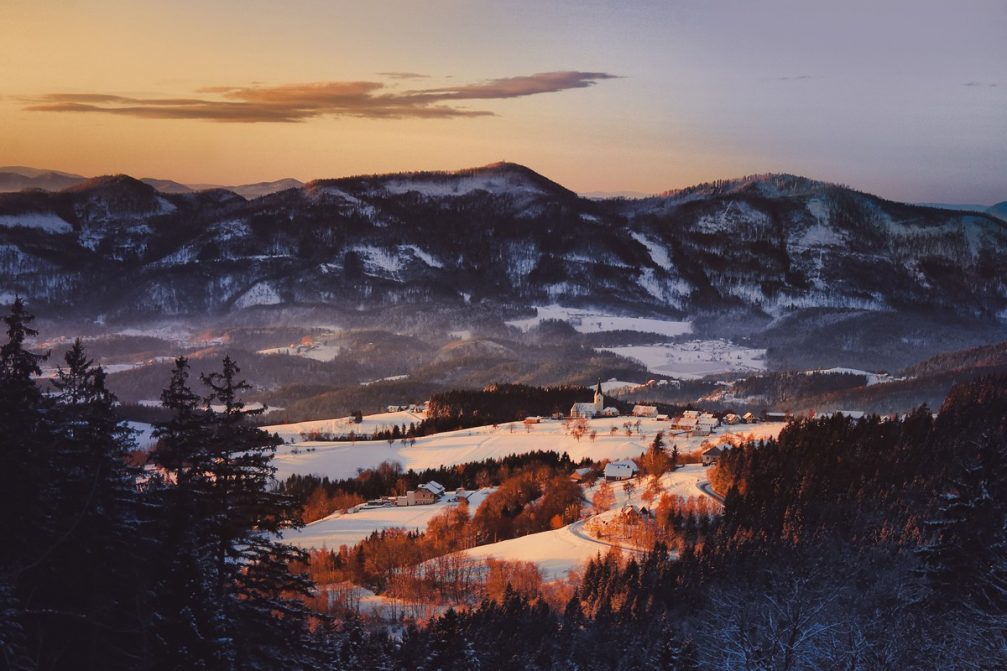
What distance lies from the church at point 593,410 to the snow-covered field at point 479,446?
30.8 feet

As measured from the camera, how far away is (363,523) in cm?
9688

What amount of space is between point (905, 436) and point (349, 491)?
208 ft

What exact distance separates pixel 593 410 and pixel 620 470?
215 ft

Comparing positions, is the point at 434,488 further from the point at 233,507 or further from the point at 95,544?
the point at 95,544

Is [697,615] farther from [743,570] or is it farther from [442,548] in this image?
[442,548]

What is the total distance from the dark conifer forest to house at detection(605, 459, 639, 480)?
19.3 metres

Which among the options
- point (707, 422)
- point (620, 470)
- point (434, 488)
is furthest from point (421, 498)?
point (707, 422)

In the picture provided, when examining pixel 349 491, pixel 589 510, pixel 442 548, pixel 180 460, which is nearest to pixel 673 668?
pixel 180 460

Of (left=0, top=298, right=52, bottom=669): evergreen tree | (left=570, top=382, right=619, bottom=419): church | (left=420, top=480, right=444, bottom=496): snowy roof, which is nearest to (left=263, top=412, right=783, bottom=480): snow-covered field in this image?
(left=570, top=382, right=619, bottom=419): church

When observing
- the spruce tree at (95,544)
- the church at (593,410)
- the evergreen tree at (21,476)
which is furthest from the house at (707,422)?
the evergreen tree at (21,476)

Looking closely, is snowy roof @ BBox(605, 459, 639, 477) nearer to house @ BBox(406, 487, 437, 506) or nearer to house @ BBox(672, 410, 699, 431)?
house @ BBox(406, 487, 437, 506)

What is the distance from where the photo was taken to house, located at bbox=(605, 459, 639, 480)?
104919 millimetres

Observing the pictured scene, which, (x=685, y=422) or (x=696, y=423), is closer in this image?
(x=696, y=423)

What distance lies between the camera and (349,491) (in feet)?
382
